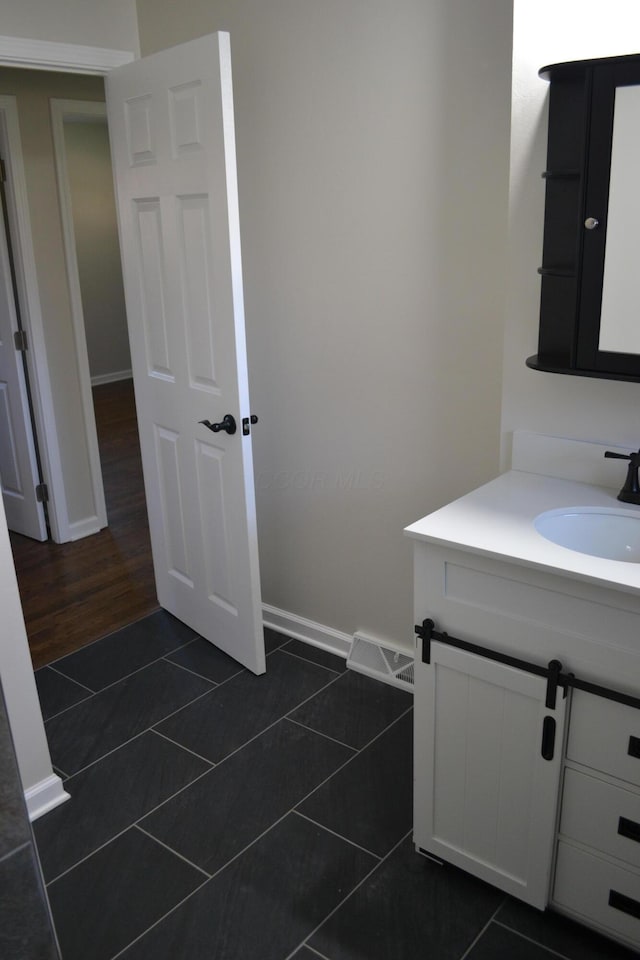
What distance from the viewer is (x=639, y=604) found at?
5.05 feet

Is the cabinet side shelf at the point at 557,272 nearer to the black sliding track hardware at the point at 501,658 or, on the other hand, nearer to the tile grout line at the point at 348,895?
the black sliding track hardware at the point at 501,658

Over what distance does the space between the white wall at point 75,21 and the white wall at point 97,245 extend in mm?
4738

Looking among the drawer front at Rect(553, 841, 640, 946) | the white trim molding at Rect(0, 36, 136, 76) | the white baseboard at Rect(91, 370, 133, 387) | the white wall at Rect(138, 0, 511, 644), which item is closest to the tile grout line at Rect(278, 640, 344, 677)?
the white wall at Rect(138, 0, 511, 644)

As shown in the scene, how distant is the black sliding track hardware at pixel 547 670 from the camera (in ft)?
5.30

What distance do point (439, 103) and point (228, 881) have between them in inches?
81.3

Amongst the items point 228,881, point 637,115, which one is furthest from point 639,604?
point 228,881

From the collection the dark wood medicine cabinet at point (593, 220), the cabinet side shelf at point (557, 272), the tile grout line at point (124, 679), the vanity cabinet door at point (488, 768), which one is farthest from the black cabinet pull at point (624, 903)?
the tile grout line at point (124, 679)

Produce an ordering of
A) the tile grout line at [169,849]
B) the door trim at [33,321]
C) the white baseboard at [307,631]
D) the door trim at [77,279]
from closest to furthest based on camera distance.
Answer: the tile grout line at [169,849] < the white baseboard at [307,631] < the door trim at [33,321] < the door trim at [77,279]

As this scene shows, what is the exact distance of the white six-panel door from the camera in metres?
2.49

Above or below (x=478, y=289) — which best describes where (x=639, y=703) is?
below

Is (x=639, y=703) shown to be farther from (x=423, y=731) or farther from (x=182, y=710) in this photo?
(x=182, y=710)

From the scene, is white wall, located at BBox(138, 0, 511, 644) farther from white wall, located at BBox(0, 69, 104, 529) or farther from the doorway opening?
white wall, located at BBox(0, 69, 104, 529)

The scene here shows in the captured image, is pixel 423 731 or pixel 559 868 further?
pixel 423 731

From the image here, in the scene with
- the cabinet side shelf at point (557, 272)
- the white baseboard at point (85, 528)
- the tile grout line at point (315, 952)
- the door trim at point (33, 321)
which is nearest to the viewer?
the tile grout line at point (315, 952)
